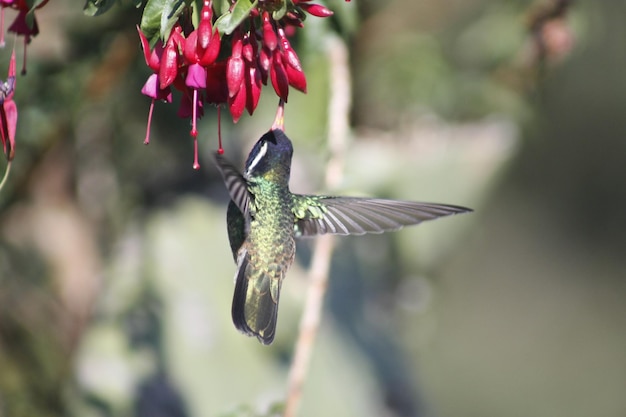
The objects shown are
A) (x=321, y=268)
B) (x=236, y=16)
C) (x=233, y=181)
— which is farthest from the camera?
(x=321, y=268)

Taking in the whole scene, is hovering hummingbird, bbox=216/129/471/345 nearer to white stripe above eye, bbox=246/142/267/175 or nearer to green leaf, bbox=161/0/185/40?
white stripe above eye, bbox=246/142/267/175

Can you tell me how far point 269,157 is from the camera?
1.07 m

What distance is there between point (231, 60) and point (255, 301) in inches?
14.8

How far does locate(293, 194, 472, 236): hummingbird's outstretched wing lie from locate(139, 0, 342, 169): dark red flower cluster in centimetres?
30

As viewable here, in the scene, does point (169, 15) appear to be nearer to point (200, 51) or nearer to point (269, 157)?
point (200, 51)

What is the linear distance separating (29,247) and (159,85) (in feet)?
4.06

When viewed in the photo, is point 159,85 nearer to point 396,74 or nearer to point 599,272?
point 396,74

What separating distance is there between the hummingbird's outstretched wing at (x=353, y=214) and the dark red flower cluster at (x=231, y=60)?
0.30 metres

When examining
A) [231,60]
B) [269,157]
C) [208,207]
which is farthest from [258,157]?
[208,207]

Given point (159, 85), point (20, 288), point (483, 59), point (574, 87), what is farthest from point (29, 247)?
point (574, 87)

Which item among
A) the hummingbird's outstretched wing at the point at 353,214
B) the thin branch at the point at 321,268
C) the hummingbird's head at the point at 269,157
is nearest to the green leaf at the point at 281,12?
the hummingbird's head at the point at 269,157

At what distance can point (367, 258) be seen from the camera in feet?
7.31

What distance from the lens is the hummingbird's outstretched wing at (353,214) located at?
111cm

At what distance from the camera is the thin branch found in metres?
1.28
